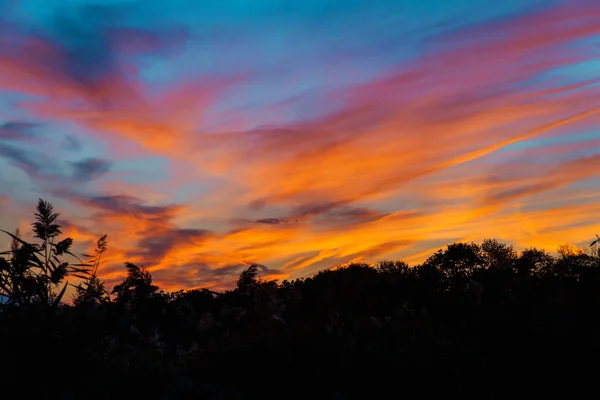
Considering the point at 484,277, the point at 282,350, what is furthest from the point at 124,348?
the point at 484,277

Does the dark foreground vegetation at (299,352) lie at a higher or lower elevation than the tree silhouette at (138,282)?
lower

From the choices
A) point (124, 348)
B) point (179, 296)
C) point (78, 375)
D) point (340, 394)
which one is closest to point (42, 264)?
point (124, 348)

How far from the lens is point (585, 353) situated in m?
6.71

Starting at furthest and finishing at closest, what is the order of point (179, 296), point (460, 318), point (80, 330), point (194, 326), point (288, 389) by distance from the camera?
point (179, 296)
point (194, 326)
point (460, 318)
point (80, 330)
point (288, 389)

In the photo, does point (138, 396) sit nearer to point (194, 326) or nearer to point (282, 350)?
point (282, 350)

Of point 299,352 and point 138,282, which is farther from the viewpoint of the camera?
point 138,282

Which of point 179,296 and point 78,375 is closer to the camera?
point 78,375

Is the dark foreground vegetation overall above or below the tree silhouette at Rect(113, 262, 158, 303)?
below

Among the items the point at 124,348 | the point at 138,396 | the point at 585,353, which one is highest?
the point at 124,348

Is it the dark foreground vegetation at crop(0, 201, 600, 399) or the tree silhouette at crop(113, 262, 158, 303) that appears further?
the tree silhouette at crop(113, 262, 158, 303)

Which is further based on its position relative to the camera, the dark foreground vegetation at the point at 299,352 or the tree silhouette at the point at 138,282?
the tree silhouette at the point at 138,282

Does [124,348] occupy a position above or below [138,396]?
above

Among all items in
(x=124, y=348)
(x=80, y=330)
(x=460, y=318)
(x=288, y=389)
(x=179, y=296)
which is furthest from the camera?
(x=179, y=296)

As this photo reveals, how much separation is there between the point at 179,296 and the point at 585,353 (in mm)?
13716
